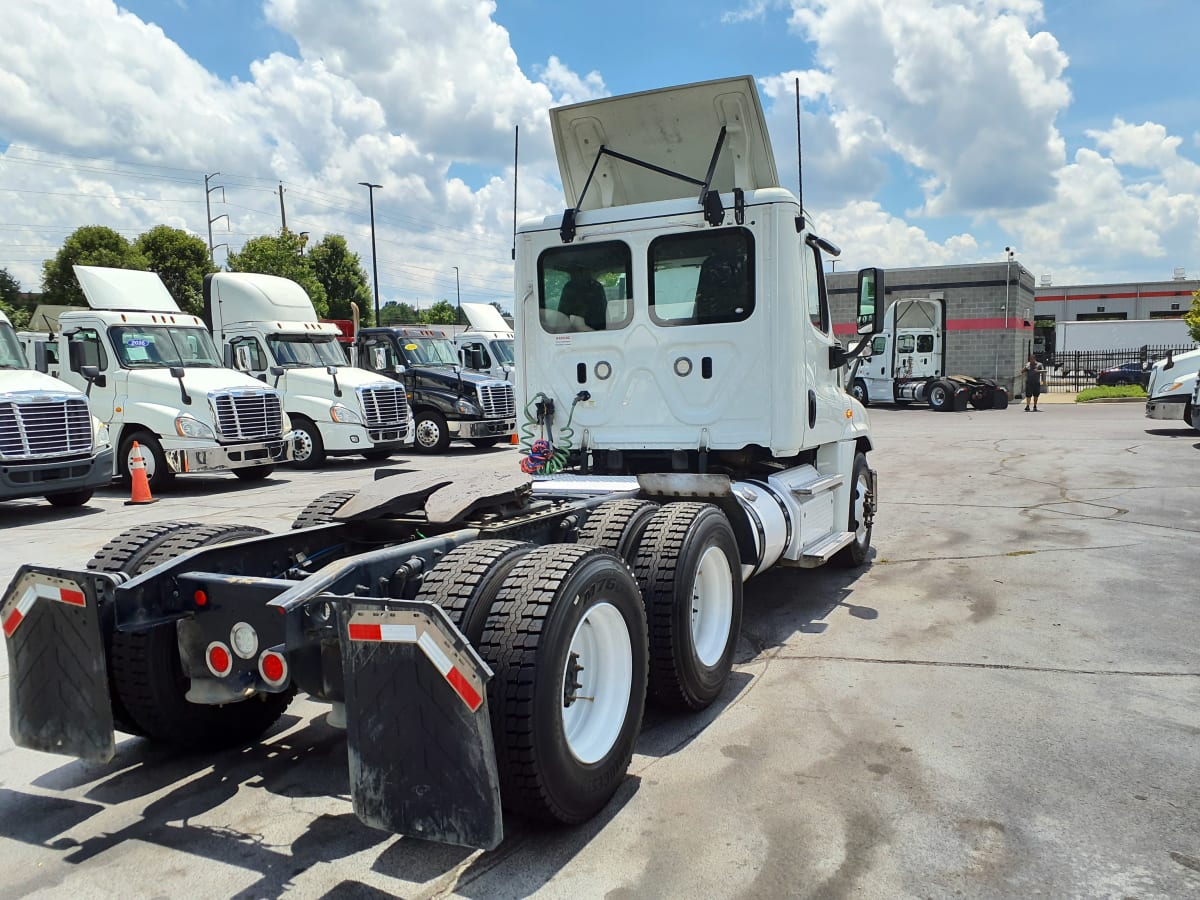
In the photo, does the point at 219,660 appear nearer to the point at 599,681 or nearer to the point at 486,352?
the point at 599,681

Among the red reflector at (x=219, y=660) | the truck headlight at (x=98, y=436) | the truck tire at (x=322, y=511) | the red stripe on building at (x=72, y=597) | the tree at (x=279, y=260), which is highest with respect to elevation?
the tree at (x=279, y=260)

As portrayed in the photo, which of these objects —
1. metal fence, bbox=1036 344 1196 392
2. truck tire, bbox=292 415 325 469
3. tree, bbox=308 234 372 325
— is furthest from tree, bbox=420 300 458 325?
truck tire, bbox=292 415 325 469

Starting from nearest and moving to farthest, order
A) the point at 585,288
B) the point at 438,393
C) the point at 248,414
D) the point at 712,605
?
1. the point at 712,605
2. the point at 585,288
3. the point at 248,414
4. the point at 438,393

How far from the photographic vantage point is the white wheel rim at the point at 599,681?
3.36 meters

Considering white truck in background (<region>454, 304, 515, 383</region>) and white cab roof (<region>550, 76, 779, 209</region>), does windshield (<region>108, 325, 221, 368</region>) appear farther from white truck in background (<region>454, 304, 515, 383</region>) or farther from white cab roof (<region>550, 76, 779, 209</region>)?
white cab roof (<region>550, 76, 779, 209</region>)

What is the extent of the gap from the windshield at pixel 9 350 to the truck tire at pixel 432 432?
7.85 meters

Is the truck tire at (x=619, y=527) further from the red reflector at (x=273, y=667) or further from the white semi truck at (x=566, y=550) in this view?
the red reflector at (x=273, y=667)

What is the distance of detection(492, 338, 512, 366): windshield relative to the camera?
21.6 metres

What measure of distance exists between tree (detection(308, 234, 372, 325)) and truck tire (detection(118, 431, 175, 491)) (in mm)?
40474

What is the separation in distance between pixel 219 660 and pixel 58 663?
60 centimetres

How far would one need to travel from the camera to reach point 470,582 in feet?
10.5

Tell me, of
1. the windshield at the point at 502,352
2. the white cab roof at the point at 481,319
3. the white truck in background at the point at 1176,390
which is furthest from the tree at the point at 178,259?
the white truck in background at the point at 1176,390

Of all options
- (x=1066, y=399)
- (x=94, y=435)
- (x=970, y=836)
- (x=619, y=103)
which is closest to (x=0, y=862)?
(x=970, y=836)

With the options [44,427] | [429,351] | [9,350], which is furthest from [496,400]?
[44,427]
